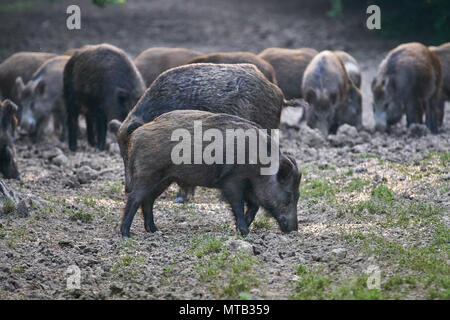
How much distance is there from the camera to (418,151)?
365 inches

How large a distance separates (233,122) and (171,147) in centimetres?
59

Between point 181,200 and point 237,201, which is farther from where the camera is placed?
point 181,200

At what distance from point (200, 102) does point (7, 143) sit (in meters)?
2.94

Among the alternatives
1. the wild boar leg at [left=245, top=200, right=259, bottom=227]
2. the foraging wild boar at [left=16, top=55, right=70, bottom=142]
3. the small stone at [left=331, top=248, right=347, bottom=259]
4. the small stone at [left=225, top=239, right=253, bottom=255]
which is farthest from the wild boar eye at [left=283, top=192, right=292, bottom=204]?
the foraging wild boar at [left=16, top=55, right=70, bottom=142]

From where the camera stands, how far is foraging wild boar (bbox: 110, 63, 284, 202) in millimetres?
6949

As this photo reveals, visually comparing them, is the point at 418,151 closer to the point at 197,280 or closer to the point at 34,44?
the point at 197,280

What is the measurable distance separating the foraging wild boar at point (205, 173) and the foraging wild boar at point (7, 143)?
110 inches

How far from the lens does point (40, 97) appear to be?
37.0 feet

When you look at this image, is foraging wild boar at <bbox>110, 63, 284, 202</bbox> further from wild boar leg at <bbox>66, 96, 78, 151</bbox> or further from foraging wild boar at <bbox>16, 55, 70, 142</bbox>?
foraging wild boar at <bbox>16, 55, 70, 142</bbox>

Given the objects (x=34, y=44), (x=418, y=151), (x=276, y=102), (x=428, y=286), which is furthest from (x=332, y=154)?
(x=34, y=44)

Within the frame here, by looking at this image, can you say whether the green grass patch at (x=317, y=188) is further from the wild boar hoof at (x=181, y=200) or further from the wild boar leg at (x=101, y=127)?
the wild boar leg at (x=101, y=127)

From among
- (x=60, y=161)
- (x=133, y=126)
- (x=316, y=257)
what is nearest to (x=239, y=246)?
(x=316, y=257)

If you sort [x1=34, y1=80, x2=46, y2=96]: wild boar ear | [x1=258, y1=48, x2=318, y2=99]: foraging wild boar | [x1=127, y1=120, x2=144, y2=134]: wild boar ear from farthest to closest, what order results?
[x1=258, y1=48, x2=318, y2=99]: foraging wild boar → [x1=34, y1=80, x2=46, y2=96]: wild boar ear → [x1=127, y1=120, x2=144, y2=134]: wild boar ear

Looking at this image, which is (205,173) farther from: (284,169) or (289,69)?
(289,69)
